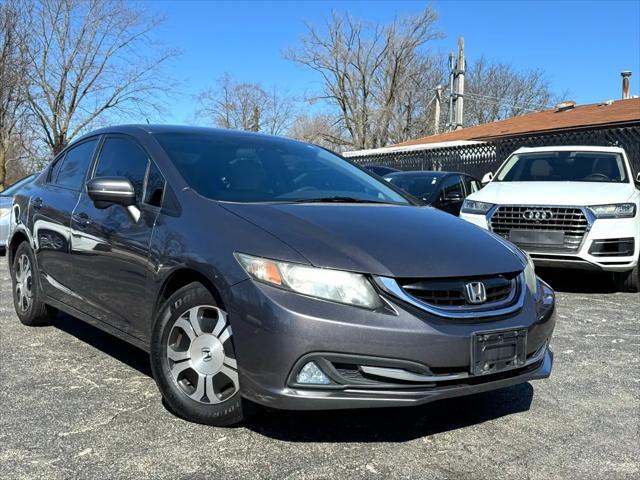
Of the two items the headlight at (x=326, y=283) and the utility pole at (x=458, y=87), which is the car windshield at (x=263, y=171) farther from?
the utility pole at (x=458, y=87)

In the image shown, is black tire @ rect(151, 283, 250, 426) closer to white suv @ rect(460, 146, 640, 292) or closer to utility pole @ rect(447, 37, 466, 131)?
white suv @ rect(460, 146, 640, 292)

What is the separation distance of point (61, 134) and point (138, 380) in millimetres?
21512

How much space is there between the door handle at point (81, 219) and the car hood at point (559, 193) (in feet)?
15.2

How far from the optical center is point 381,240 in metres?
2.85

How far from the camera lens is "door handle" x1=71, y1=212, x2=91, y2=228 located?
3.86 m

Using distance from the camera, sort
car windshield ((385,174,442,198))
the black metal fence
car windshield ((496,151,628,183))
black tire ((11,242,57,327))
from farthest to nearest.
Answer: the black metal fence → car windshield ((385,174,442,198)) → car windshield ((496,151,628,183)) → black tire ((11,242,57,327))

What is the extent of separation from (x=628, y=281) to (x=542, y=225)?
128 cm

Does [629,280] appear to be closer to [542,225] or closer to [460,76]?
[542,225]

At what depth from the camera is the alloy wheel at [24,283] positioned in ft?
15.9

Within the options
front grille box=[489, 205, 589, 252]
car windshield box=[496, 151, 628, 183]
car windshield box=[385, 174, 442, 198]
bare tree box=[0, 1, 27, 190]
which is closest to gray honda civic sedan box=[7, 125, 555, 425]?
front grille box=[489, 205, 589, 252]

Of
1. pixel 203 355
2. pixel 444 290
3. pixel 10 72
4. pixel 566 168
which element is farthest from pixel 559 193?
pixel 10 72

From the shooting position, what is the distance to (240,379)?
8.81 ft

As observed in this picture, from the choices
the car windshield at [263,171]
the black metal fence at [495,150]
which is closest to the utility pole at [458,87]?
the black metal fence at [495,150]

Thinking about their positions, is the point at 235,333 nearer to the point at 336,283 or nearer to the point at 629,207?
the point at 336,283
